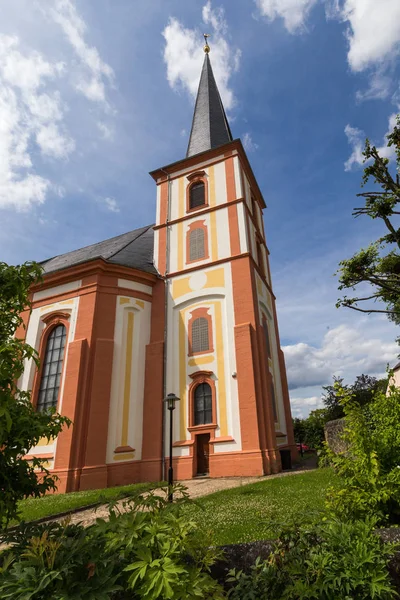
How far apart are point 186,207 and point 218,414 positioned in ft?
38.5

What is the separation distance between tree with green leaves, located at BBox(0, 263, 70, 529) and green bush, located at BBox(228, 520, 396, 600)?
6.97 ft

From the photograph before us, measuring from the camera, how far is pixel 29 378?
1587cm

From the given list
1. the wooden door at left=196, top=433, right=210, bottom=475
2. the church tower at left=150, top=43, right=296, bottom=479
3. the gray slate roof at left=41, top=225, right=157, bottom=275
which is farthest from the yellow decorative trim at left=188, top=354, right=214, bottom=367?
the gray slate roof at left=41, top=225, right=157, bottom=275

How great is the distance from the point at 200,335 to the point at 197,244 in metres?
5.21

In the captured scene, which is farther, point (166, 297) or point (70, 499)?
point (166, 297)

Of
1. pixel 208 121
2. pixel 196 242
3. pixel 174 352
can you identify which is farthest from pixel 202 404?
pixel 208 121

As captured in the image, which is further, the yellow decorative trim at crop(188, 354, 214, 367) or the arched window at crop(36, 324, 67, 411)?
the yellow decorative trim at crop(188, 354, 214, 367)

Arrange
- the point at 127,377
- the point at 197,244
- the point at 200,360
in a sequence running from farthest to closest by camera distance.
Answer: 1. the point at 197,244
2. the point at 200,360
3. the point at 127,377

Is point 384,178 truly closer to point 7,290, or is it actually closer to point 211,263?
point 211,263

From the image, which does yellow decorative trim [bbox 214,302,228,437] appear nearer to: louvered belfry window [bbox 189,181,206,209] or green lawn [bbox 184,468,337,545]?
green lawn [bbox 184,468,337,545]

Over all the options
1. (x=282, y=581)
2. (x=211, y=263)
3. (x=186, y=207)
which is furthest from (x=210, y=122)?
(x=282, y=581)

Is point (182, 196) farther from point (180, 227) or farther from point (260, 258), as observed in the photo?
point (260, 258)

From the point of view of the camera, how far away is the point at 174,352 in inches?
645

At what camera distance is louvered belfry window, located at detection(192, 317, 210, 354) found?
631 inches
